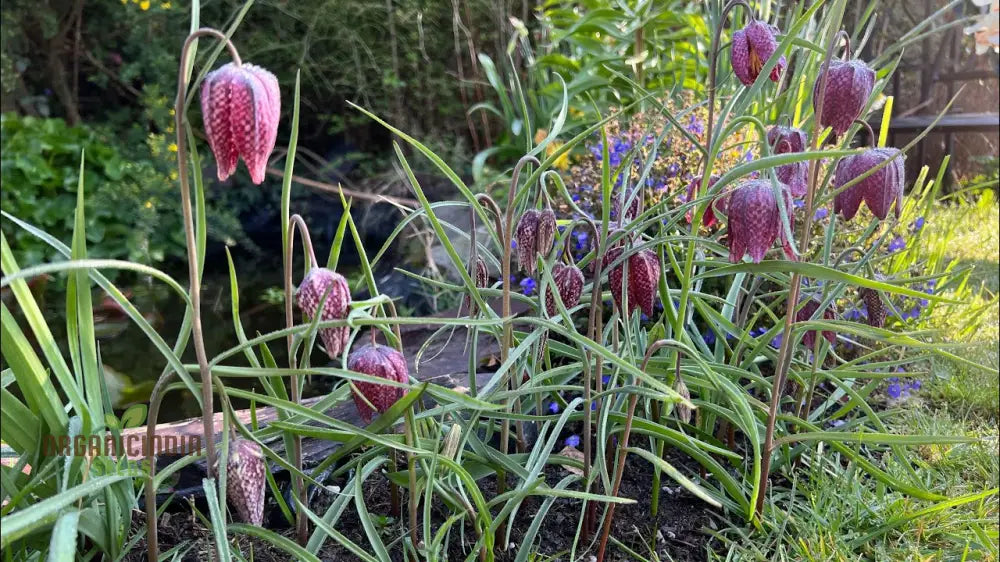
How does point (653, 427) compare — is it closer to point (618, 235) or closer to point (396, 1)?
point (618, 235)

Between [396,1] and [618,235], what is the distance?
412cm

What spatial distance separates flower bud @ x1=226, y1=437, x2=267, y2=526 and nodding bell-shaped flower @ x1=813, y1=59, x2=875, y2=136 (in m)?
0.83

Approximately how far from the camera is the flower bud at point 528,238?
41.1 inches

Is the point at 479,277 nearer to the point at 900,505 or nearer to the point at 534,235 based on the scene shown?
the point at 534,235

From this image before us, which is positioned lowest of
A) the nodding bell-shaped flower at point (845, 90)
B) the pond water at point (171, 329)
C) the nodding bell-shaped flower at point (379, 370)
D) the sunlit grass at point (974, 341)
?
the pond water at point (171, 329)

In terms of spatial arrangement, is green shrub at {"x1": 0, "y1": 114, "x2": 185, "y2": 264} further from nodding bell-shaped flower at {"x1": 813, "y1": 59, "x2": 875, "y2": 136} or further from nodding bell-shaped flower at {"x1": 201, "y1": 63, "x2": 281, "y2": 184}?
nodding bell-shaped flower at {"x1": 813, "y1": 59, "x2": 875, "y2": 136}

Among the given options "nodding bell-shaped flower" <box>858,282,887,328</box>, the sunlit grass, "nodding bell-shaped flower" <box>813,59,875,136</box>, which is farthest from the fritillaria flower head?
"nodding bell-shaped flower" <box>813,59,875,136</box>

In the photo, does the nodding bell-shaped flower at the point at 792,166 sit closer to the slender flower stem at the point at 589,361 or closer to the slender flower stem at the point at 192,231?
the slender flower stem at the point at 589,361

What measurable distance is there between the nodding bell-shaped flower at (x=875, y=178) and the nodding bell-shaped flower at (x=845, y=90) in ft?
0.18

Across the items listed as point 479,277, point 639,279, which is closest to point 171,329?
point 479,277

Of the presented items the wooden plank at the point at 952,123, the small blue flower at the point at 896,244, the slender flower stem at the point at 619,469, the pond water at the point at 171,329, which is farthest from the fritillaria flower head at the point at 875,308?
the wooden plank at the point at 952,123

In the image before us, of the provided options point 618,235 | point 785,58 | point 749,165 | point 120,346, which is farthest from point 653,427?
point 120,346

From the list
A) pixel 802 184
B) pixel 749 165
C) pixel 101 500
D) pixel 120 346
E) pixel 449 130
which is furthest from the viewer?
pixel 449 130

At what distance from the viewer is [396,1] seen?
4.71 metres
